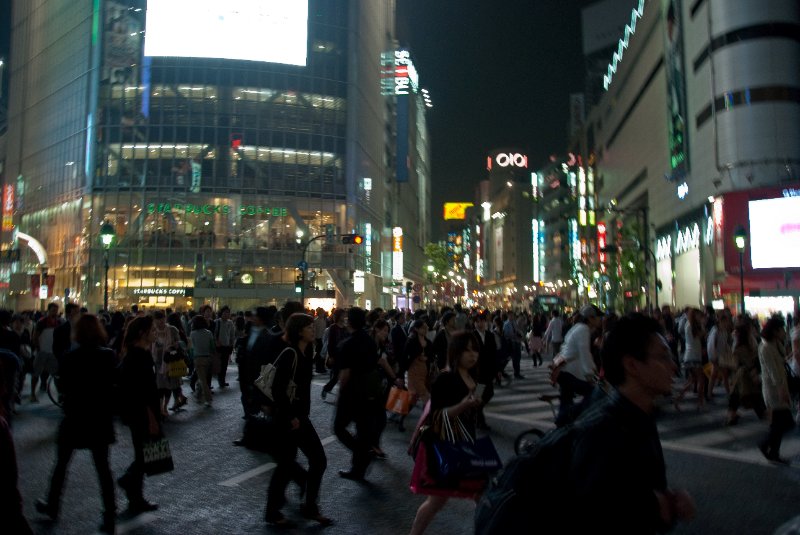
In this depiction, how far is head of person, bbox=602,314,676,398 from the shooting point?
2.55m

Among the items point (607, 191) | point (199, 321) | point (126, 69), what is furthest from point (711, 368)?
point (607, 191)

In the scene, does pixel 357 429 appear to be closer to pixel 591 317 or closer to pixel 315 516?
pixel 315 516

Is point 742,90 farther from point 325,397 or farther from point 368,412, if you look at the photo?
point 368,412

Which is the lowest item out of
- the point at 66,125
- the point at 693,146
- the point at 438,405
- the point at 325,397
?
the point at 325,397

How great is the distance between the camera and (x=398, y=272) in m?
80.9

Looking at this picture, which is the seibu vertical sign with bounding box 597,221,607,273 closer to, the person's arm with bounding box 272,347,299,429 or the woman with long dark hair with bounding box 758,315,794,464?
the woman with long dark hair with bounding box 758,315,794,464

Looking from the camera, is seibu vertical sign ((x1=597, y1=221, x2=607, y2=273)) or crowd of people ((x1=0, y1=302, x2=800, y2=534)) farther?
seibu vertical sign ((x1=597, y1=221, x2=607, y2=273))

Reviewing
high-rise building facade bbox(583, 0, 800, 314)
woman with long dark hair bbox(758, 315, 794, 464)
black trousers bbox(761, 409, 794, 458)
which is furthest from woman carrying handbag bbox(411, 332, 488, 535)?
high-rise building facade bbox(583, 0, 800, 314)

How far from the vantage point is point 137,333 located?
6848 mm

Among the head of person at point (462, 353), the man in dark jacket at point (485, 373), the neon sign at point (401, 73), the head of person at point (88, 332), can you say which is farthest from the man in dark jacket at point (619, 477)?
the neon sign at point (401, 73)

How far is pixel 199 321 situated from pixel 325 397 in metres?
3.29

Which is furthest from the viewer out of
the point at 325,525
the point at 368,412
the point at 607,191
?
the point at 607,191

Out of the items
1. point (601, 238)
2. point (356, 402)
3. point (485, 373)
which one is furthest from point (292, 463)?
point (601, 238)

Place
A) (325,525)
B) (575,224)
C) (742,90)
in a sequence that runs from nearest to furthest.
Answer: (325,525), (742,90), (575,224)
